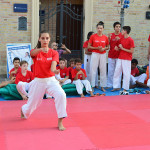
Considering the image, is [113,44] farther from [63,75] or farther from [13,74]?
[13,74]

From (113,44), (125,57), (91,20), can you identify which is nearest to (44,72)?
(125,57)

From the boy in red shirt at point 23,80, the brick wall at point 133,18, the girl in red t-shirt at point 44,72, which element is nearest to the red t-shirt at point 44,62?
the girl in red t-shirt at point 44,72

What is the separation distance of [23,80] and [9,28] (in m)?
3.84

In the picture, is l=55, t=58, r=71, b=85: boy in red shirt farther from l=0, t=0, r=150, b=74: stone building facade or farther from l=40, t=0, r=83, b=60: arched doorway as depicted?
l=40, t=0, r=83, b=60: arched doorway

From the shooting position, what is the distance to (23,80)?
7.61 metres

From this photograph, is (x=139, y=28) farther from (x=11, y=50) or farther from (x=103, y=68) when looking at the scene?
(x=11, y=50)

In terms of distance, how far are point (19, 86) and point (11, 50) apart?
3196 mm

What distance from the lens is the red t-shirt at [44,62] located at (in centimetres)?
502

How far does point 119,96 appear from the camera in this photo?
26.6 feet

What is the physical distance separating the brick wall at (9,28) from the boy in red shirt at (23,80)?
3463 millimetres

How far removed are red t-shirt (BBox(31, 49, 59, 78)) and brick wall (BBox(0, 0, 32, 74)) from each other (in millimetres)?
6089

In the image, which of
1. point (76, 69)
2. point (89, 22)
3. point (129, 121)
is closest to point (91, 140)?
point (129, 121)

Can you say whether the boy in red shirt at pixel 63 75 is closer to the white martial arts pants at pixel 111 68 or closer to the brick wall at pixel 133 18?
the white martial arts pants at pixel 111 68

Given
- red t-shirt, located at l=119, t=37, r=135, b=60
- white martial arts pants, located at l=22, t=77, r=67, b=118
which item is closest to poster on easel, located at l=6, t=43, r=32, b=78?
red t-shirt, located at l=119, t=37, r=135, b=60
